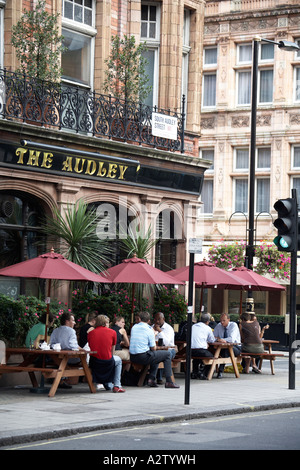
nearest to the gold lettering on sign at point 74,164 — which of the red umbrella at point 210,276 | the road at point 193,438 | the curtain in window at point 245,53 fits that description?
the red umbrella at point 210,276

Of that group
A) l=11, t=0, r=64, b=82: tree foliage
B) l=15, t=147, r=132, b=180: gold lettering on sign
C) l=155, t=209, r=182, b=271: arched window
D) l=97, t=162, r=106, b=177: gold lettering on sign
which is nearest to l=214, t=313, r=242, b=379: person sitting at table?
l=155, t=209, r=182, b=271: arched window

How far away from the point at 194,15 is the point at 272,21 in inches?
676

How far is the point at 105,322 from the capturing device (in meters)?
16.7

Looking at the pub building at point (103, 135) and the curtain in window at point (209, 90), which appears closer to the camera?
the pub building at point (103, 135)

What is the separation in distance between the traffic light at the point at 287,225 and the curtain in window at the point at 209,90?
84.6 feet

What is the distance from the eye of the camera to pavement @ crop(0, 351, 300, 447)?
11852 mm

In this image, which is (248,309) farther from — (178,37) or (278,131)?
(278,131)

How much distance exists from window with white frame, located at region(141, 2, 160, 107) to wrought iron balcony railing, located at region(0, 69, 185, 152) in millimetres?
977

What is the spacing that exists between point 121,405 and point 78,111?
27.2 feet

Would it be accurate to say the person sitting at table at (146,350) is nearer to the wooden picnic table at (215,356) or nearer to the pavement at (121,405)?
the pavement at (121,405)

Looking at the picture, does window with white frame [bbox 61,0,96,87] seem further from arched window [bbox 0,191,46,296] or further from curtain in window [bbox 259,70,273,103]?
curtain in window [bbox 259,70,273,103]

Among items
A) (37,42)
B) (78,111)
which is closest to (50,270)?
(78,111)

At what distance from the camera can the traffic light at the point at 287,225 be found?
56.1 feet

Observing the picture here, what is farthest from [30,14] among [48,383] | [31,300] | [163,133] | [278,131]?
[278,131]
